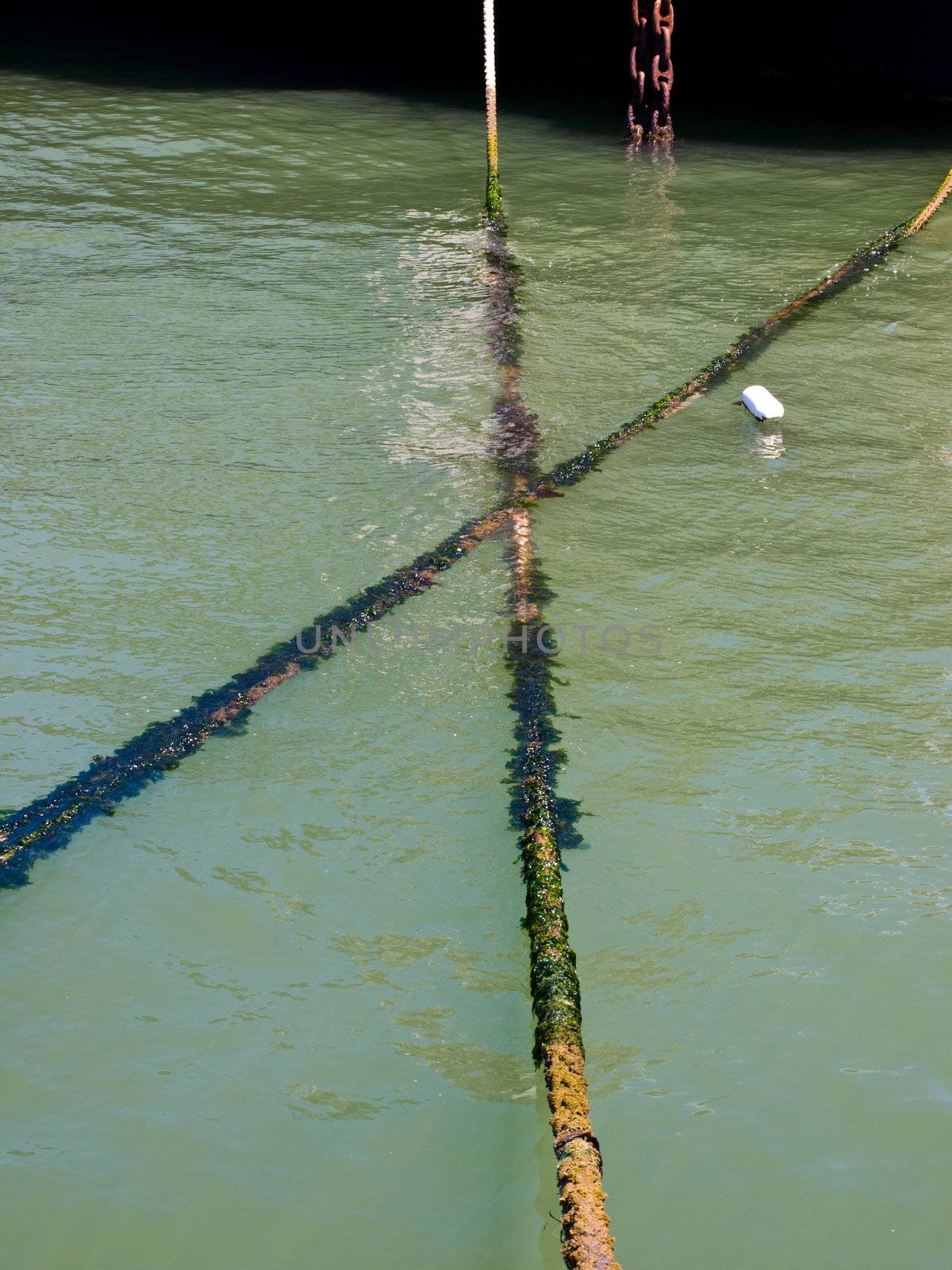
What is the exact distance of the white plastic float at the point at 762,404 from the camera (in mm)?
6270

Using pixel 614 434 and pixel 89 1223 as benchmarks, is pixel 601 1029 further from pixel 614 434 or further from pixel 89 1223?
pixel 614 434

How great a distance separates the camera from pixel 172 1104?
110 inches

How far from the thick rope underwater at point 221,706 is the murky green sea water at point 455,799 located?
0.25 ft

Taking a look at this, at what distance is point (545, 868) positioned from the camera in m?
3.34

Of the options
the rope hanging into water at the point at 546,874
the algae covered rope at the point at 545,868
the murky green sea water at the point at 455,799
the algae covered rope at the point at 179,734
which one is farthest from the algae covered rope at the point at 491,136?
the algae covered rope at the point at 179,734

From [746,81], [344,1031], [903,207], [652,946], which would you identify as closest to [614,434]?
[652,946]

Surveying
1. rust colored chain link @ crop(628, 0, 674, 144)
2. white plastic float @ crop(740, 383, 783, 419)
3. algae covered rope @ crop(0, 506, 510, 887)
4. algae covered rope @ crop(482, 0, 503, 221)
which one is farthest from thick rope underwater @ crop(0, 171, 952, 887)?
rust colored chain link @ crop(628, 0, 674, 144)

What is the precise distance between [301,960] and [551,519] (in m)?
2.63

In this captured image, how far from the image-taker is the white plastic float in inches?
247

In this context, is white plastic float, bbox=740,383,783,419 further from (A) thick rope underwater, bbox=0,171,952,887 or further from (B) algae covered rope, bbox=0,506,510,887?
(B) algae covered rope, bbox=0,506,510,887

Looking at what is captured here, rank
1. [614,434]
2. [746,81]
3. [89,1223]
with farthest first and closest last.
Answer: [746,81], [614,434], [89,1223]

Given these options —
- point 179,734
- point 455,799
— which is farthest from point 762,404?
point 179,734

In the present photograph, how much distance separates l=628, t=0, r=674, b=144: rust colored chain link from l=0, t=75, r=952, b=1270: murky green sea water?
17.8 feet

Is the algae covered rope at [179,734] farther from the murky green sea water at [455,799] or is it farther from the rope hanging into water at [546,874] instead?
the rope hanging into water at [546,874]
